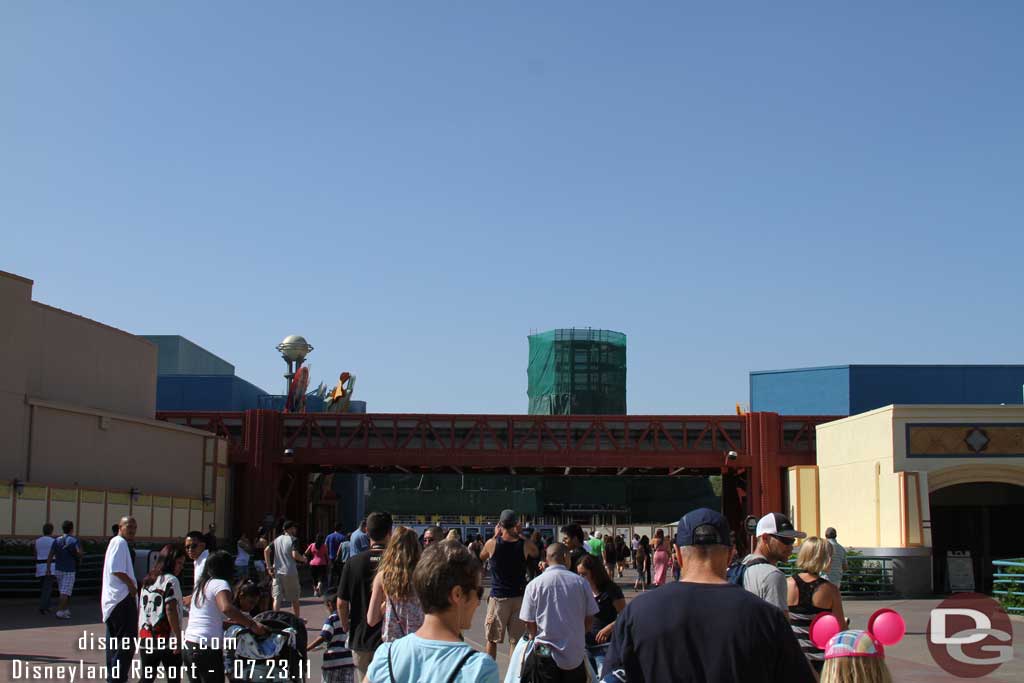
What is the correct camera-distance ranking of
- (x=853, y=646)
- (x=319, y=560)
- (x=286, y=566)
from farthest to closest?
(x=319, y=560) → (x=286, y=566) → (x=853, y=646)

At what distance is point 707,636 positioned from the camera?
446 cm

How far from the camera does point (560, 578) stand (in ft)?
29.3

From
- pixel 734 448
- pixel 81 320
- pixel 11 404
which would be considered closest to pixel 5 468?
pixel 11 404

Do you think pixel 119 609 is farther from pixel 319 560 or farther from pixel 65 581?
pixel 319 560

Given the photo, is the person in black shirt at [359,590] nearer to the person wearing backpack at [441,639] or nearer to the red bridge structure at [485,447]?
the person wearing backpack at [441,639]

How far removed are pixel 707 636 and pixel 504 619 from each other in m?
8.19

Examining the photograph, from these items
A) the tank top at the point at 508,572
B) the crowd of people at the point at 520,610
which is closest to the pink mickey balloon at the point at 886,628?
the crowd of people at the point at 520,610

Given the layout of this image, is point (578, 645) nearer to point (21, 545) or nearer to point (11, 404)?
point (21, 545)

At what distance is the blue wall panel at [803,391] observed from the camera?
4825cm

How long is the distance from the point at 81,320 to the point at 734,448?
21584mm

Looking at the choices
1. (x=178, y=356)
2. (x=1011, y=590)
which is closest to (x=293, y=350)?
(x=178, y=356)

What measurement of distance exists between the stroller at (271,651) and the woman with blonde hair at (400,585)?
28.5 inches

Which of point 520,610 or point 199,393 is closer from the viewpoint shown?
point 520,610

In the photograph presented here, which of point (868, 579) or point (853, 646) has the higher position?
point (853, 646)
